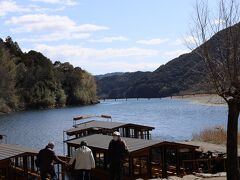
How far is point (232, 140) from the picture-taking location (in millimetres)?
19094

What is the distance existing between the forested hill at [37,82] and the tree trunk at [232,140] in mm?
112123

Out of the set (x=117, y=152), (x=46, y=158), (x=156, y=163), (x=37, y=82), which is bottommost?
(x=156, y=163)

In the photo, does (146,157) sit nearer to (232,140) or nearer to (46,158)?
(232,140)

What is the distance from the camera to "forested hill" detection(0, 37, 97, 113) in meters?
132

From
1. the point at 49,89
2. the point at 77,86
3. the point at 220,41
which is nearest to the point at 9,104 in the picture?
the point at 49,89

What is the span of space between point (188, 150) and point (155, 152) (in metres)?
2.45

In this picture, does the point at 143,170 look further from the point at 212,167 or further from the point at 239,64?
the point at 239,64

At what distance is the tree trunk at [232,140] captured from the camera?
62.0 feet

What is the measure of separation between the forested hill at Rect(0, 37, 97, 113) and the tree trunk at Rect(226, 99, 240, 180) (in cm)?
11212

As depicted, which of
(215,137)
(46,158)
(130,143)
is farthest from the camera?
(215,137)

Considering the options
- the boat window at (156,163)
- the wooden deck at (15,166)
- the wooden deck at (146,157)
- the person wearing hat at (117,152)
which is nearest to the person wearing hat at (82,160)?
the person wearing hat at (117,152)

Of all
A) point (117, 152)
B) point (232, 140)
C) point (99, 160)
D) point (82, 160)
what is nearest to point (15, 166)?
point (99, 160)

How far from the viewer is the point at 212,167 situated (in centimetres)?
3222

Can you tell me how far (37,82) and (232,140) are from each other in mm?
133028
